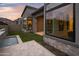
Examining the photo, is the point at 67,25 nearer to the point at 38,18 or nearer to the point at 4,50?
the point at 4,50

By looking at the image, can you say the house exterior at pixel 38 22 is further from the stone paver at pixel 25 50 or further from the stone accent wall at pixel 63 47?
the stone paver at pixel 25 50

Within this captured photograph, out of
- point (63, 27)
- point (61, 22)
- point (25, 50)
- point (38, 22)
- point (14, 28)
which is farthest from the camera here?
point (38, 22)

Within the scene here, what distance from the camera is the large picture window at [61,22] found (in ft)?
15.5

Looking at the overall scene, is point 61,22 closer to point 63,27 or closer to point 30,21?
point 63,27

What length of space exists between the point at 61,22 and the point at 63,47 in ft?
3.02

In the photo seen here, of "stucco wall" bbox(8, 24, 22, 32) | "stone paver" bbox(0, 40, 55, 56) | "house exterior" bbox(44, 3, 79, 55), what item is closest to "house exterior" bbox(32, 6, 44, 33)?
"house exterior" bbox(44, 3, 79, 55)

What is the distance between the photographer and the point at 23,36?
552cm

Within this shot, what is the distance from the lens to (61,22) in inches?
213

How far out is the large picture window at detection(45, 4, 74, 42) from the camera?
472 cm

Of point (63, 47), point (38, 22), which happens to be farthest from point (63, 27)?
point (38, 22)

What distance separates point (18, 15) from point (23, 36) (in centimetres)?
78

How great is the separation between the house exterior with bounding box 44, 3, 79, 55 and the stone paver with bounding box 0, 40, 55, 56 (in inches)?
25.7

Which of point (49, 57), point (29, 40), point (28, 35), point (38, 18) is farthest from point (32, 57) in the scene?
point (38, 18)

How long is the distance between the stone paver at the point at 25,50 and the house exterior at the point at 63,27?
0.65 metres
